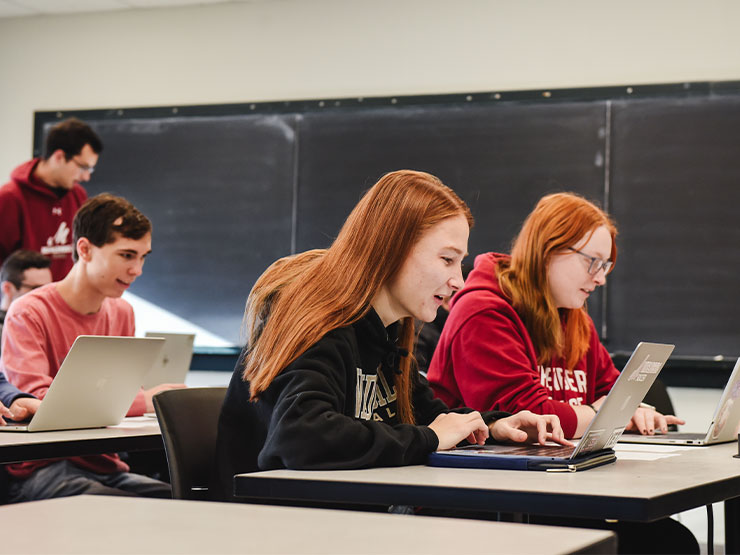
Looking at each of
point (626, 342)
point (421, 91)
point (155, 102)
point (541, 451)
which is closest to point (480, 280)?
point (541, 451)

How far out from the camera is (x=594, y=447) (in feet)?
5.38

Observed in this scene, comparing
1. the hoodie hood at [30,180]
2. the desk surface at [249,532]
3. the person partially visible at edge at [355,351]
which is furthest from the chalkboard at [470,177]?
the desk surface at [249,532]

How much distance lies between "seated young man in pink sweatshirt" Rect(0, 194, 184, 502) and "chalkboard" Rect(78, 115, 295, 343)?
1.80 meters

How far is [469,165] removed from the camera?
4.53 meters

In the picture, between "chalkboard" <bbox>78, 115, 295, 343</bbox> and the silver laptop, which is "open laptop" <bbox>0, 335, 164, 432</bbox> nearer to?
the silver laptop

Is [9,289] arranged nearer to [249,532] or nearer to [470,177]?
[470,177]

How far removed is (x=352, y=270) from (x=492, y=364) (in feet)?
2.17

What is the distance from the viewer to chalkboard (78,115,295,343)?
4797 mm

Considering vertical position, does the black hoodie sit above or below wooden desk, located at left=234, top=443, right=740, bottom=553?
above

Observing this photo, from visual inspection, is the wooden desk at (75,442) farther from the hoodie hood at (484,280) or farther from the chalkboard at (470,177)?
the chalkboard at (470,177)

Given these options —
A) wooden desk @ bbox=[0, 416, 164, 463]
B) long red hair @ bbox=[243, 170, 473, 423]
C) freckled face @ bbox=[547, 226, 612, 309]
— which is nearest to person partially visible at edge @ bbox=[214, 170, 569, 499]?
long red hair @ bbox=[243, 170, 473, 423]

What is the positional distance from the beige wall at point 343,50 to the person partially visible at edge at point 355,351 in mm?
2788

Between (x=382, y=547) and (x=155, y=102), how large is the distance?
4.55m

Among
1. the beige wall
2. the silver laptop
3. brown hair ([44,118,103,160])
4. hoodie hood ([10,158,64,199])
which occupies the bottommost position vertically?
the silver laptop
